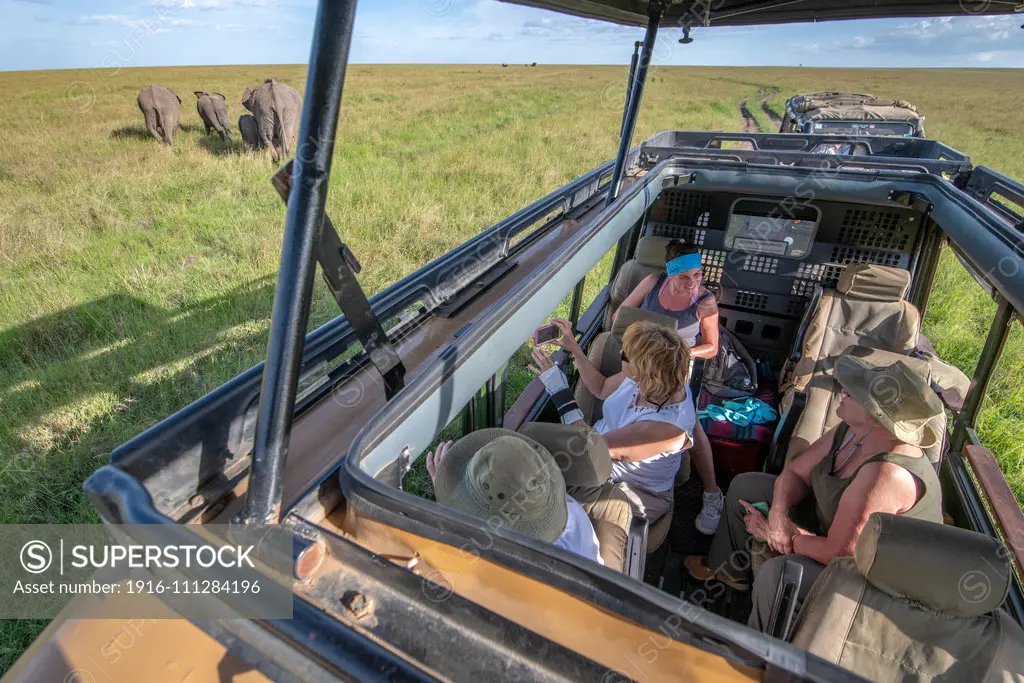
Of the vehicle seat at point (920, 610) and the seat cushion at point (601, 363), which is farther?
the seat cushion at point (601, 363)

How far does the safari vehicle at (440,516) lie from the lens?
768 mm

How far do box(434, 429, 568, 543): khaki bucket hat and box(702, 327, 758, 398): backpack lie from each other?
2.35m

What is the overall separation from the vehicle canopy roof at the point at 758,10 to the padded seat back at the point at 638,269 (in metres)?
1.29

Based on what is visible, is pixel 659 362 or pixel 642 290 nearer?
pixel 659 362

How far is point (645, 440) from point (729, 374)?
5.08ft

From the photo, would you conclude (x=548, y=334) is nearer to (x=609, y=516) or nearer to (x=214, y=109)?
(x=609, y=516)

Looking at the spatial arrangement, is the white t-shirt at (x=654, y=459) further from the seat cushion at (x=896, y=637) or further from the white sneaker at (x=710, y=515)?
the seat cushion at (x=896, y=637)

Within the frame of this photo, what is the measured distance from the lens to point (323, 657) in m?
0.75

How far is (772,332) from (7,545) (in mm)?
4766

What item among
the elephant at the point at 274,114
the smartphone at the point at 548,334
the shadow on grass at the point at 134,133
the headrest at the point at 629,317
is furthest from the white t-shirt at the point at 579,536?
the shadow on grass at the point at 134,133

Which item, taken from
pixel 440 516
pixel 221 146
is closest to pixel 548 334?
pixel 440 516

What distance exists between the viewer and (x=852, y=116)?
9.89 m

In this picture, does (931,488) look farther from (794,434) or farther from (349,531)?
(349,531)

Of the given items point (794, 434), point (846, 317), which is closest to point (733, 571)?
A: point (794, 434)
